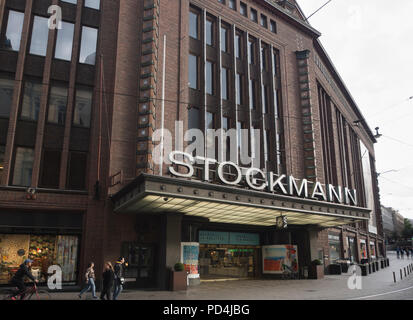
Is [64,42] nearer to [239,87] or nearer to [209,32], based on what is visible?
[209,32]

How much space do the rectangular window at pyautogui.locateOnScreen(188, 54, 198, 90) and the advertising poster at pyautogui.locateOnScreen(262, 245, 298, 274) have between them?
14.4 m

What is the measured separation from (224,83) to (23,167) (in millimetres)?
16523

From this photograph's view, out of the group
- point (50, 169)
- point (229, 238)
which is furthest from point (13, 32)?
point (229, 238)

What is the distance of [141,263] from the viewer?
67.3ft

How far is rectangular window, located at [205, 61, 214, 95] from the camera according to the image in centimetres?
2744

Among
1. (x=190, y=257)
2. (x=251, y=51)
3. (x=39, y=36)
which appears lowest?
(x=190, y=257)

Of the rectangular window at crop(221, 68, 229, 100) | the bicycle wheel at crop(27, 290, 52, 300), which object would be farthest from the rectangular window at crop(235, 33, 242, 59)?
the bicycle wheel at crop(27, 290, 52, 300)

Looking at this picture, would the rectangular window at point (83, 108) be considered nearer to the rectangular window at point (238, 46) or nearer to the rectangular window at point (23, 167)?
the rectangular window at point (23, 167)

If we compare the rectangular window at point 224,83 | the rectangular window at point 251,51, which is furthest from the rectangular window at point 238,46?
the rectangular window at point 224,83

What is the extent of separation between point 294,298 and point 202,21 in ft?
71.6

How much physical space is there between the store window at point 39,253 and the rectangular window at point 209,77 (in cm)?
1486

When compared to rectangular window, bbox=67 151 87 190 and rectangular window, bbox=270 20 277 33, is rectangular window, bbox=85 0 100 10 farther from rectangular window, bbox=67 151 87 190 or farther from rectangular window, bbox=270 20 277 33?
rectangular window, bbox=270 20 277 33

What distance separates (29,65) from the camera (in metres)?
21.0
